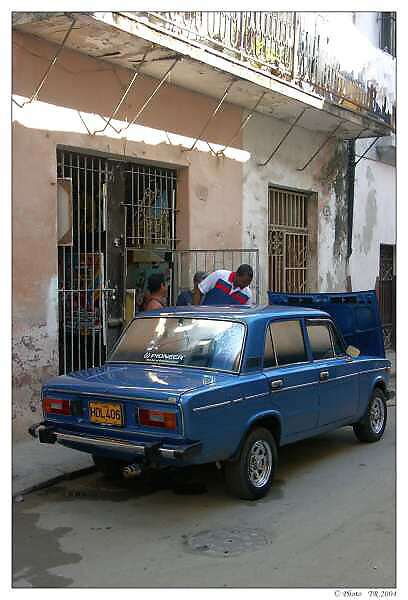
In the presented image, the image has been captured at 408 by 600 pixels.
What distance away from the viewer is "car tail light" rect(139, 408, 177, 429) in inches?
196

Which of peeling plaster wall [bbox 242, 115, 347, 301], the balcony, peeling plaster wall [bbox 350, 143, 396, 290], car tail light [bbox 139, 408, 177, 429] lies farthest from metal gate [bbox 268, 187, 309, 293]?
car tail light [bbox 139, 408, 177, 429]

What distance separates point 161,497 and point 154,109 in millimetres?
5478

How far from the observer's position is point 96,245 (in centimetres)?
903

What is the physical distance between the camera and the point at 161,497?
5707mm

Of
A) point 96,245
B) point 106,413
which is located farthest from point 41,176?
point 106,413

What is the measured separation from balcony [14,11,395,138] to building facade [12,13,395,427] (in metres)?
0.03

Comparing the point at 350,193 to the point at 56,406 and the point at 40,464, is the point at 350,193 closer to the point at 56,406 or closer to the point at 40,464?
the point at 40,464

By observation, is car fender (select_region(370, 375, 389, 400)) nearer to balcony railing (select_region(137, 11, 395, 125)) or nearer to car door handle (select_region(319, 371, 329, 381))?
car door handle (select_region(319, 371, 329, 381))

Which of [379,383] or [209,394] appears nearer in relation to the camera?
[209,394]

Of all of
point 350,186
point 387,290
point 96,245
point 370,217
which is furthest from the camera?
point 387,290

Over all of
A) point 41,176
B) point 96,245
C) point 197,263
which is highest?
point 41,176

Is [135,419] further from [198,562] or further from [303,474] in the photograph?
[303,474]

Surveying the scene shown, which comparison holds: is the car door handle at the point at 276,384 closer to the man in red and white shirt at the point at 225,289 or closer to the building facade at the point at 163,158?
the man in red and white shirt at the point at 225,289

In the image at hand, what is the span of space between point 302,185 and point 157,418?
858 centimetres
